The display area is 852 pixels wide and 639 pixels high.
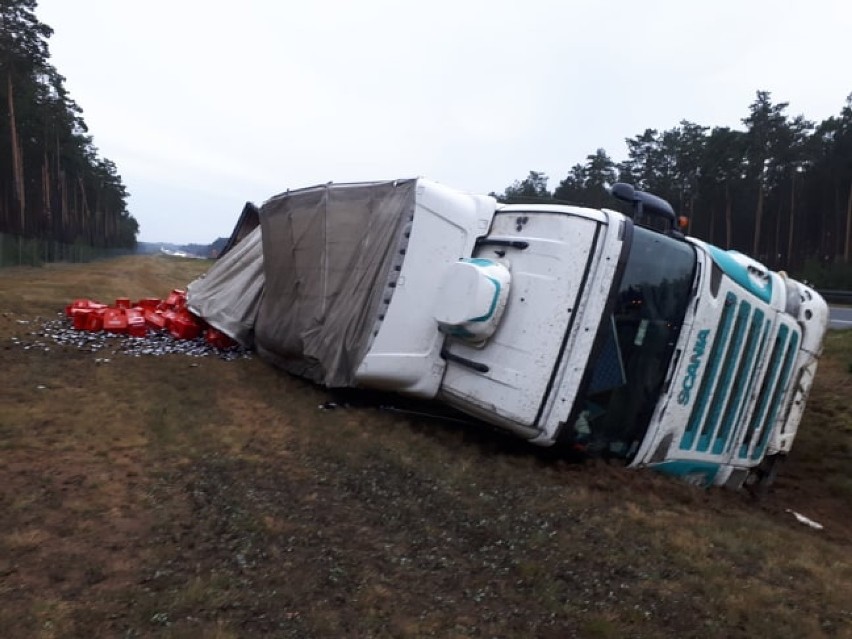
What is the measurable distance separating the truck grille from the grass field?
0.46 m

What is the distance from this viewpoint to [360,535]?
124 inches

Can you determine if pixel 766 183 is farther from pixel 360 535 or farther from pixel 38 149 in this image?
pixel 38 149

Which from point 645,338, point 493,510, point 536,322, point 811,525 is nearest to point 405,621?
point 493,510

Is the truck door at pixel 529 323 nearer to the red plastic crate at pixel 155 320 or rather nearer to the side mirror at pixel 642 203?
the side mirror at pixel 642 203

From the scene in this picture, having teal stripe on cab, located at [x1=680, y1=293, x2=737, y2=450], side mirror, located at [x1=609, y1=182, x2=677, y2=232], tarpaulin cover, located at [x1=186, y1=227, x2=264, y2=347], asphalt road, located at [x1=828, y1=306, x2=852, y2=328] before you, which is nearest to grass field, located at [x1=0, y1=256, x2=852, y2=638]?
teal stripe on cab, located at [x1=680, y1=293, x2=737, y2=450]

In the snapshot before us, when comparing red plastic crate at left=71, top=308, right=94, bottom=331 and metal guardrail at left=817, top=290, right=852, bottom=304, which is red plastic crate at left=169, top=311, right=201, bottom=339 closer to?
red plastic crate at left=71, top=308, right=94, bottom=331

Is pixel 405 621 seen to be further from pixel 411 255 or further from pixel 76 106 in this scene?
pixel 76 106

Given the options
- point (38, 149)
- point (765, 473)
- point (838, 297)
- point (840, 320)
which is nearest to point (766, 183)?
point (838, 297)

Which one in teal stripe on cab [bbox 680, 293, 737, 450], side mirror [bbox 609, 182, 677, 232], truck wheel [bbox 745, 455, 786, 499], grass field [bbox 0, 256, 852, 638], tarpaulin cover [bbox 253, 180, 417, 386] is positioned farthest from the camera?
truck wheel [bbox 745, 455, 786, 499]

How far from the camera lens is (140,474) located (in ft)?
12.0

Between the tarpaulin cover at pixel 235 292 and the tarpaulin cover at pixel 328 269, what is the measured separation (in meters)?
0.75

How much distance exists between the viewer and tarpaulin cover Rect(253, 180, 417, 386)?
16.9ft

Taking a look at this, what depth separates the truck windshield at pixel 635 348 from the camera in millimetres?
4188

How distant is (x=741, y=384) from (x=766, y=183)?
33.5 metres
